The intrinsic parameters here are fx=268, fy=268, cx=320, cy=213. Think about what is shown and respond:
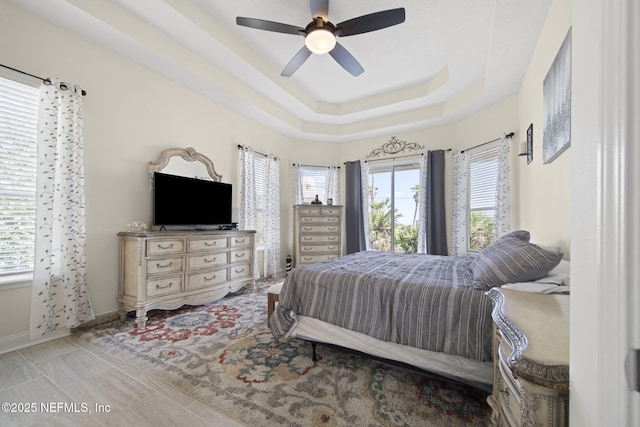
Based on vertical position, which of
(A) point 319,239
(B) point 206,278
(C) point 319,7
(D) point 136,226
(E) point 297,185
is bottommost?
(B) point 206,278

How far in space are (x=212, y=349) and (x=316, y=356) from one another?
90 cm

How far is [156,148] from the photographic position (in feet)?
11.1

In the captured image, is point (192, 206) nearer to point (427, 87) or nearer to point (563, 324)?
point (563, 324)

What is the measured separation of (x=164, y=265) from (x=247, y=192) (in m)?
1.89

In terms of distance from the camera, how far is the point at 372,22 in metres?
Answer: 2.46

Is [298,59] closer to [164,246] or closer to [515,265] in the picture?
[164,246]

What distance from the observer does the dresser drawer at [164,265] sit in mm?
2830

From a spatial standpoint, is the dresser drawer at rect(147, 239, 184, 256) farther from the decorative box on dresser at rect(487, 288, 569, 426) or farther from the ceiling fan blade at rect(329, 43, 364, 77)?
the decorative box on dresser at rect(487, 288, 569, 426)

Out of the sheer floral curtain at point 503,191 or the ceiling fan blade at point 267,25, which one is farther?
the sheer floral curtain at point 503,191

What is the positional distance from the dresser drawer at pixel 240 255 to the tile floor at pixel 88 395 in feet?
5.70

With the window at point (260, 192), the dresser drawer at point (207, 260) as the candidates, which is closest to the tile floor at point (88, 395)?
the dresser drawer at point (207, 260)

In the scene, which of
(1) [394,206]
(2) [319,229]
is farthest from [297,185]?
(1) [394,206]

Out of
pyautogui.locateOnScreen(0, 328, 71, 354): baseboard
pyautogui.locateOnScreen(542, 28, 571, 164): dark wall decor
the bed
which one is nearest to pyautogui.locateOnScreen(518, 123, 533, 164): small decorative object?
pyautogui.locateOnScreen(542, 28, 571, 164): dark wall decor

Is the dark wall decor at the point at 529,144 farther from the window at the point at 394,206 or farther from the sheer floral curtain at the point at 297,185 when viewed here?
the sheer floral curtain at the point at 297,185
